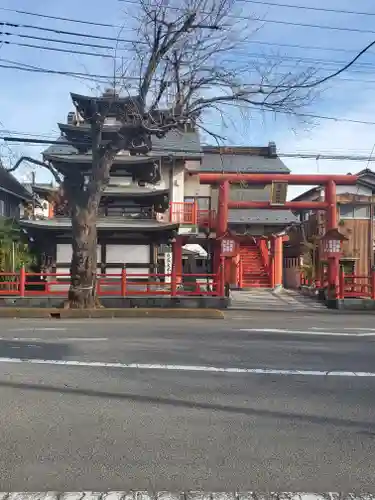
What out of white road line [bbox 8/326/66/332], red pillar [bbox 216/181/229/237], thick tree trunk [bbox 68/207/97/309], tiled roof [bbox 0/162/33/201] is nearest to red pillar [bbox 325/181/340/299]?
red pillar [bbox 216/181/229/237]

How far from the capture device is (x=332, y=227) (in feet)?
74.3

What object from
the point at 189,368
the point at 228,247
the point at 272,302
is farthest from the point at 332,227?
the point at 189,368

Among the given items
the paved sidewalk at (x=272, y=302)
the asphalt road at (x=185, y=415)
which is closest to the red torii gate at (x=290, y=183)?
the paved sidewalk at (x=272, y=302)

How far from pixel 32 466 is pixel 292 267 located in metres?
35.2

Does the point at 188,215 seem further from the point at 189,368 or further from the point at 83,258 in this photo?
the point at 189,368

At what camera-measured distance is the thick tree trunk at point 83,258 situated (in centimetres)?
1647

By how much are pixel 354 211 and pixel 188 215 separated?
13.5m

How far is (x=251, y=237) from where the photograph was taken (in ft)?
99.3

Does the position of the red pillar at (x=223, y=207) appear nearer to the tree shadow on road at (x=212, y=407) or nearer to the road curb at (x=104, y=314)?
the road curb at (x=104, y=314)

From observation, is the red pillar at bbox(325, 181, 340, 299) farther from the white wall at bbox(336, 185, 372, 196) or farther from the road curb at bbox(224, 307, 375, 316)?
the white wall at bbox(336, 185, 372, 196)

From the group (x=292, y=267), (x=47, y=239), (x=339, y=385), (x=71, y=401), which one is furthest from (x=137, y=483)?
(x=292, y=267)

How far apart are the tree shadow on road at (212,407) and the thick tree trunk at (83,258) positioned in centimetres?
980

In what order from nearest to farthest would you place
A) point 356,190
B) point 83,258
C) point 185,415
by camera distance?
point 185,415 < point 83,258 < point 356,190

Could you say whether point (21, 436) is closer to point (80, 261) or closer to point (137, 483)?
point (137, 483)
